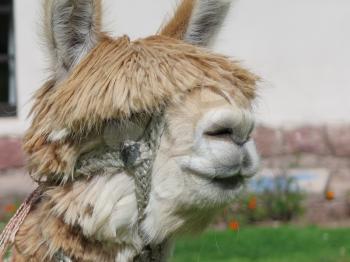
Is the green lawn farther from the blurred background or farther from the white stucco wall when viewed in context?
the white stucco wall

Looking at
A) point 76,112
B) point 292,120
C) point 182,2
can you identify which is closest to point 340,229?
point 292,120

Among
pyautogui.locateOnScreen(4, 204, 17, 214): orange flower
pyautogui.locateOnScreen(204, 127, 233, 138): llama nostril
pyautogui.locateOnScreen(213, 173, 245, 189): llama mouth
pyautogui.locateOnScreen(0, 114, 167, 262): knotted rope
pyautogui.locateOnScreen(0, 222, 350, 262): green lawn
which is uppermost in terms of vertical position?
pyautogui.locateOnScreen(204, 127, 233, 138): llama nostril

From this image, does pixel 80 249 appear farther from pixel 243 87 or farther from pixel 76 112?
pixel 243 87

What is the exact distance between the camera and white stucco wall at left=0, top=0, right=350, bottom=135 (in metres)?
9.35

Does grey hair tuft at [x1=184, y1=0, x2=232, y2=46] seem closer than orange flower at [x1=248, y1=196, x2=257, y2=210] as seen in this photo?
Yes

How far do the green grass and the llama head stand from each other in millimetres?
3392

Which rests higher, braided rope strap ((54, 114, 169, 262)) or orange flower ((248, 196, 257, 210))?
braided rope strap ((54, 114, 169, 262))

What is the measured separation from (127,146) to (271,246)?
14.5ft

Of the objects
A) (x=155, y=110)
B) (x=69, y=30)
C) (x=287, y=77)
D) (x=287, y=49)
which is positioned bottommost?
(x=287, y=77)

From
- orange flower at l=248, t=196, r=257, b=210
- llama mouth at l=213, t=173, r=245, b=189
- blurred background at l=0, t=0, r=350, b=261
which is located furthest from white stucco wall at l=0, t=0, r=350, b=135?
llama mouth at l=213, t=173, r=245, b=189

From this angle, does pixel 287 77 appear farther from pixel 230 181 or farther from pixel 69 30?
pixel 230 181

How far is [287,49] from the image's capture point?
9.46m

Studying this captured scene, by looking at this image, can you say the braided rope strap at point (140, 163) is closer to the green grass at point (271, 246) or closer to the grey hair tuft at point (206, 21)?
the grey hair tuft at point (206, 21)

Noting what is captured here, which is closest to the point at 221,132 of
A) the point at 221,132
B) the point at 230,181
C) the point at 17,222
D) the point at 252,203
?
the point at 221,132
